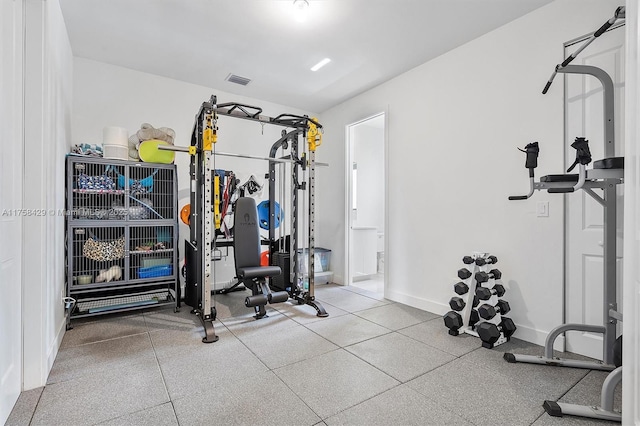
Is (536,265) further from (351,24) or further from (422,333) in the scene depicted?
(351,24)

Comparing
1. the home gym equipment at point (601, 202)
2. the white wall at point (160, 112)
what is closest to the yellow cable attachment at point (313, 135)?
the white wall at point (160, 112)

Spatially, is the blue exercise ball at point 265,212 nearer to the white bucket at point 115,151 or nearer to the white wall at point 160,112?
the white wall at point 160,112

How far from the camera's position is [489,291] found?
2.48m

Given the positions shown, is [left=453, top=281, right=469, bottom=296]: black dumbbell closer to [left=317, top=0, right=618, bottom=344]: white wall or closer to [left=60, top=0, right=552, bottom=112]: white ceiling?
[left=317, top=0, right=618, bottom=344]: white wall

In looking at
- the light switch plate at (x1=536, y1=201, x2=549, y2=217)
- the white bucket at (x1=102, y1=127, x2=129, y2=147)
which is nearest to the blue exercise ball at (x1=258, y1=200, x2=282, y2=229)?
the white bucket at (x1=102, y1=127, x2=129, y2=147)

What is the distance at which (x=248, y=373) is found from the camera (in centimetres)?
202

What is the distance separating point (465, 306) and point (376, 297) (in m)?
1.37

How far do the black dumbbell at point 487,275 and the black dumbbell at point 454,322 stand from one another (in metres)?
0.39

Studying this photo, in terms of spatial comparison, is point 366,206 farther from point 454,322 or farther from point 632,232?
point 632,232

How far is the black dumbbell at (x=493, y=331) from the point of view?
2369 millimetres

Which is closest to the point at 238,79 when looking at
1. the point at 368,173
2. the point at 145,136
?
the point at 145,136

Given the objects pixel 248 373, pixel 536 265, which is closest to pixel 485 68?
pixel 536 265

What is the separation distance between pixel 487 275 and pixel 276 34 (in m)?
2.95

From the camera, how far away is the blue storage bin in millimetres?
3207
